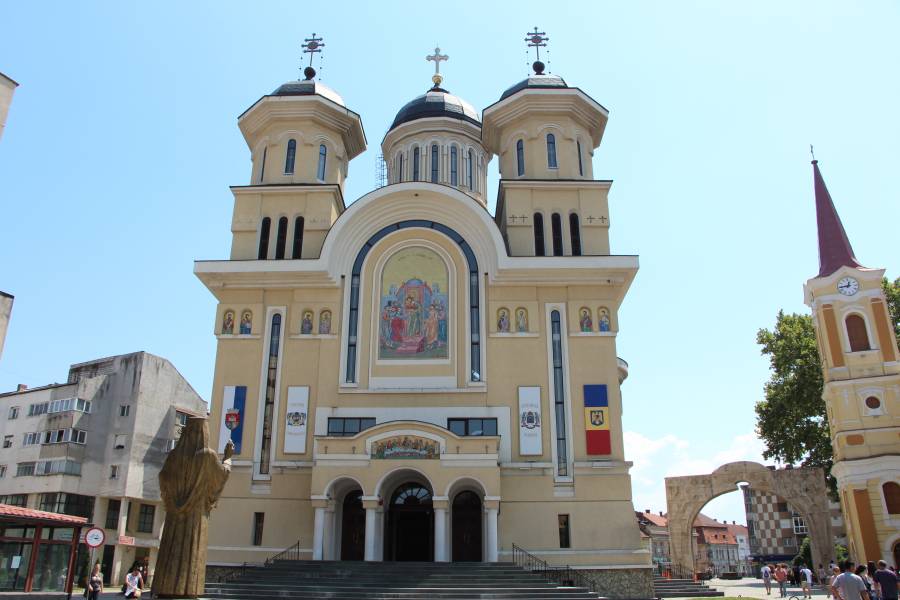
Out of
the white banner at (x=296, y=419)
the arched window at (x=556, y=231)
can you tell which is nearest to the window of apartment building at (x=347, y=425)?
the white banner at (x=296, y=419)

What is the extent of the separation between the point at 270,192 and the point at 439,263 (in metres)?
6.36

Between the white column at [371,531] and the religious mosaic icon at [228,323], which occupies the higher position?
the religious mosaic icon at [228,323]

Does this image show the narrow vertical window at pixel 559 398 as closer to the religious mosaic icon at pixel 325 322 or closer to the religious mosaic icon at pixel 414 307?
the religious mosaic icon at pixel 414 307

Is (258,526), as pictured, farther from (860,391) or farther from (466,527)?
(860,391)

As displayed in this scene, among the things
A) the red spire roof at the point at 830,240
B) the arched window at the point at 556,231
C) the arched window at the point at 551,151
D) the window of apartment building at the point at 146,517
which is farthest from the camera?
the window of apartment building at the point at 146,517

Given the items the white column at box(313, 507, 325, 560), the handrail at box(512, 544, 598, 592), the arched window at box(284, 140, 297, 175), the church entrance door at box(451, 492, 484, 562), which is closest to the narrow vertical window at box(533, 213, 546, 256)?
the church entrance door at box(451, 492, 484, 562)

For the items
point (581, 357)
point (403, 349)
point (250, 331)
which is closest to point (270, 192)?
point (250, 331)

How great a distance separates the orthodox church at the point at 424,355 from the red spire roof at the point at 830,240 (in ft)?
30.5

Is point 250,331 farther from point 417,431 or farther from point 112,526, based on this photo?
point 112,526

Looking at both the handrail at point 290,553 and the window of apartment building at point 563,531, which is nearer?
the handrail at point 290,553

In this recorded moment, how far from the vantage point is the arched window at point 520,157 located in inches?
1008

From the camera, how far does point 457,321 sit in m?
22.3

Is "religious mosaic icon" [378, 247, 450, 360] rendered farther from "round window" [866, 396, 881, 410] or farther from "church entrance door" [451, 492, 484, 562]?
"round window" [866, 396, 881, 410]

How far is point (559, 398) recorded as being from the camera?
70.1 ft
